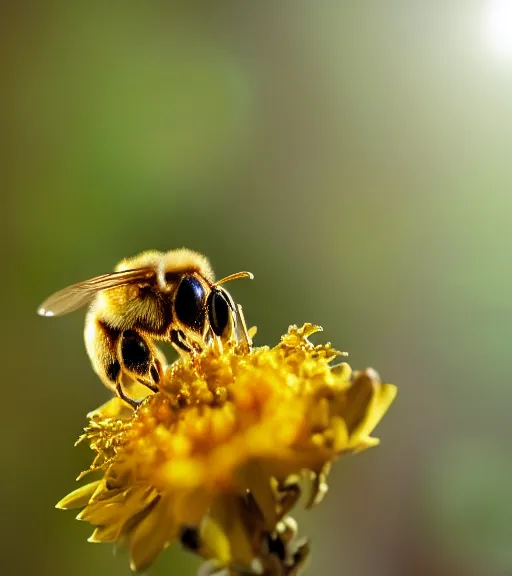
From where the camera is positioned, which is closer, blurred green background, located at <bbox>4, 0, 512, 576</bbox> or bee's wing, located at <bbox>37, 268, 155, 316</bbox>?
bee's wing, located at <bbox>37, 268, 155, 316</bbox>

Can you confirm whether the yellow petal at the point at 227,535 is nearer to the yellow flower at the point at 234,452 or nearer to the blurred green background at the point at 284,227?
the yellow flower at the point at 234,452

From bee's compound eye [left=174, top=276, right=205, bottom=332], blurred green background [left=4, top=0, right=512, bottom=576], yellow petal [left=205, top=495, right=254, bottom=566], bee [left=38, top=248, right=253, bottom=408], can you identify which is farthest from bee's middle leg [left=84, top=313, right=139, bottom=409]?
blurred green background [left=4, top=0, right=512, bottom=576]

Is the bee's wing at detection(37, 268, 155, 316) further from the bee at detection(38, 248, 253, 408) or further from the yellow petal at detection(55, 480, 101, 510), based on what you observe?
the yellow petal at detection(55, 480, 101, 510)

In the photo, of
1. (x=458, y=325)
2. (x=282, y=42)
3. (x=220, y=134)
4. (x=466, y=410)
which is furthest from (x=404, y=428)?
(x=282, y=42)

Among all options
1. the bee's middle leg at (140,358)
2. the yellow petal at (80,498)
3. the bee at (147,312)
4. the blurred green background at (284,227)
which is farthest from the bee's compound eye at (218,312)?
the blurred green background at (284,227)

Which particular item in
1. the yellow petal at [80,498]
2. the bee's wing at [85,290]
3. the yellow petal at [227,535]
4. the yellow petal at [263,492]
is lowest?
the yellow petal at [80,498]

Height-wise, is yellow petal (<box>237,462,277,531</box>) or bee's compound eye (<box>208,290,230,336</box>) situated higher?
bee's compound eye (<box>208,290,230,336</box>)
